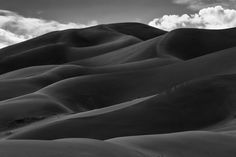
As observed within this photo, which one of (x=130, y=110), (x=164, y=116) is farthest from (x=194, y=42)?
(x=130, y=110)

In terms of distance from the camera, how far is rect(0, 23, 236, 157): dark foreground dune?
16.5ft

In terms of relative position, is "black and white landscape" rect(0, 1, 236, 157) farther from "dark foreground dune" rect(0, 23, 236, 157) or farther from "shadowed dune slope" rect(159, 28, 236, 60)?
"shadowed dune slope" rect(159, 28, 236, 60)

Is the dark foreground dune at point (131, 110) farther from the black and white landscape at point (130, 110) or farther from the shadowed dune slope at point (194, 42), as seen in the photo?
the shadowed dune slope at point (194, 42)

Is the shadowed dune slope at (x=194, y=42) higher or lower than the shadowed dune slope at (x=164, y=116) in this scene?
higher

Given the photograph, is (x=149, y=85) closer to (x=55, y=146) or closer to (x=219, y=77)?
(x=219, y=77)

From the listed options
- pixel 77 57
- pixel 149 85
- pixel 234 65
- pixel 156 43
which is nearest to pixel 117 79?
pixel 149 85

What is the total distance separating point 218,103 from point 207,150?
8017mm

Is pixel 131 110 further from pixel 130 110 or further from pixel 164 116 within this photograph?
pixel 164 116

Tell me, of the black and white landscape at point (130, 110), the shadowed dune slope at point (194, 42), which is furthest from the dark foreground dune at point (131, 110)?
the shadowed dune slope at point (194, 42)

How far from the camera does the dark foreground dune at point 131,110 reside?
198 inches

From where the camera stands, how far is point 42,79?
80.0 feet

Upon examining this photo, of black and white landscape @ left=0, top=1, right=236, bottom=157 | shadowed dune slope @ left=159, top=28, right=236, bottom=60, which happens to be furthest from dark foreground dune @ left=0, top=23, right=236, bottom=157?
shadowed dune slope @ left=159, top=28, right=236, bottom=60

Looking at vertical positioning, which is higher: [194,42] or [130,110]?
[194,42]

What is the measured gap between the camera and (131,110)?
474 inches
